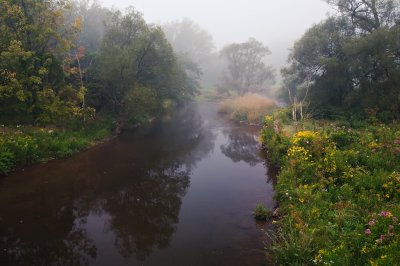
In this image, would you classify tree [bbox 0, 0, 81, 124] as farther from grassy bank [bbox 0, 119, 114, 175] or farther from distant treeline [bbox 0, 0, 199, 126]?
grassy bank [bbox 0, 119, 114, 175]

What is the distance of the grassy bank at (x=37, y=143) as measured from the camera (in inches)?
591

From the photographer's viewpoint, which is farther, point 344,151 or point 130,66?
point 130,66

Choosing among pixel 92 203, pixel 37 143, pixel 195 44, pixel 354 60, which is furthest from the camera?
pixel 195 44

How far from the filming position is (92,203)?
499 inches

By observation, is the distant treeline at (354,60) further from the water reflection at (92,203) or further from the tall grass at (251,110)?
the water reflection at (92,203)

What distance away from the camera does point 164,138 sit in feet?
82.7

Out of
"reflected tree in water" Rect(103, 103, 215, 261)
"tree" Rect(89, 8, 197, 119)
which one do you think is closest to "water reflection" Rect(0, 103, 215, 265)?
"reflected tree in water" Rect(103, 103, 215, 261)

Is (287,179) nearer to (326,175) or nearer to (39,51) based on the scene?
(326,175)

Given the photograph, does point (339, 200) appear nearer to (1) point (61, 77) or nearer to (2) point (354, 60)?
(2) point (354, 60)

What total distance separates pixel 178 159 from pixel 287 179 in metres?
8.41

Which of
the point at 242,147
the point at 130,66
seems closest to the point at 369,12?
the point at 242,147

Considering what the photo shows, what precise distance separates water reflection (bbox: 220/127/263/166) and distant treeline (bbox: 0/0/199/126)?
276 inches

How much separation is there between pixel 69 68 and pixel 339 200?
845 inches

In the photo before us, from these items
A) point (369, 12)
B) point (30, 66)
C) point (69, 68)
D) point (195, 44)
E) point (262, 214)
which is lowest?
point (262, 214)
